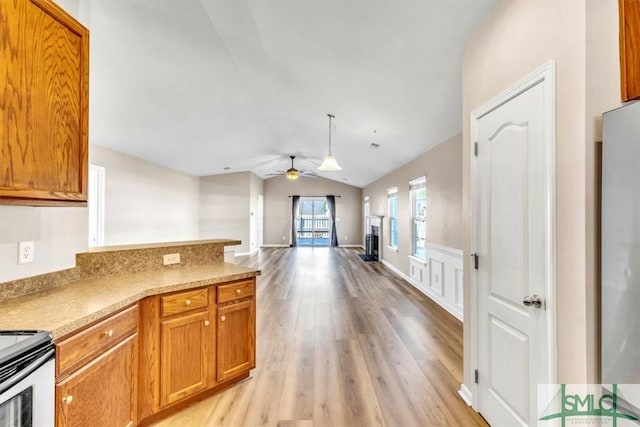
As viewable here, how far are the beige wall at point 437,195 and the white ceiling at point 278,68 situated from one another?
0.23 metres

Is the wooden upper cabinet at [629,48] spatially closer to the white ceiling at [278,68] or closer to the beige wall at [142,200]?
the white ceiling at [278,68]

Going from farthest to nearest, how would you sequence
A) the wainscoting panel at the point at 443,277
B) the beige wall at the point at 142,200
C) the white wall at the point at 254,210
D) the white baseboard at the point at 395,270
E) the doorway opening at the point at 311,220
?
1. the doorway opening at the point at 311,220
2. the white wall at the point at 254,210
3. the white baseboard at the point at 395,270
4. the beige wall at the point at 142,200
5. the wainscoting panel at the point at 443,277

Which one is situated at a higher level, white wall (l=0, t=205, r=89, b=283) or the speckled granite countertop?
white wall (l=0, t=205, r=89, b=283)

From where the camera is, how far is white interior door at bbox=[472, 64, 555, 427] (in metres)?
1.41

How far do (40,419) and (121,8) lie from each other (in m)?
2.63

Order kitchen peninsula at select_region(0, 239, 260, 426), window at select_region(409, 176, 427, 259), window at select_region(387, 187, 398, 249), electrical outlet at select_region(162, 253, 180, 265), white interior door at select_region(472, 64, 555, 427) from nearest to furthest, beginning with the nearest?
kitchen peninsula at select_region(0, 239, 260, 426) → white interior door at select_region(472, 64, 555, 427) → electrical outlet at select_region(162, 253, 180, 265) → window at select_region(409, 176, 427, 259) → window at select_region(387, 187, 398, 249)

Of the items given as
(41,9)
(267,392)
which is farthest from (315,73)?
(267,392)

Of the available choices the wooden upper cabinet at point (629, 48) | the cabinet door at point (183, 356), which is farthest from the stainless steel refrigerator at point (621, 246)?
the cabinet door at point (183, 356)

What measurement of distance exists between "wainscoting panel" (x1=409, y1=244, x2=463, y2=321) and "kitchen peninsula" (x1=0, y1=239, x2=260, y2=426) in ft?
9.05

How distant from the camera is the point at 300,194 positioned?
1187 centimetres

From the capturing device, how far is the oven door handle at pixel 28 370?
914 millimetres

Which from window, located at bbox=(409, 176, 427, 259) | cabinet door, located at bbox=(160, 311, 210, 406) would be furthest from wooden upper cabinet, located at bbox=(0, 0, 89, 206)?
window, located at bbox=(409, 176, 427, 259)

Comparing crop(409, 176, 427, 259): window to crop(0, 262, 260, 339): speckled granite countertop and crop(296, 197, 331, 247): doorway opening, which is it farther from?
crop(296, 197, 331, 247): doorway opening

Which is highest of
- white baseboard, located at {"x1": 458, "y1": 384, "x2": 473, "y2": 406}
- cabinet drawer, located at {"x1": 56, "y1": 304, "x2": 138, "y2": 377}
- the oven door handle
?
the oven door handle
